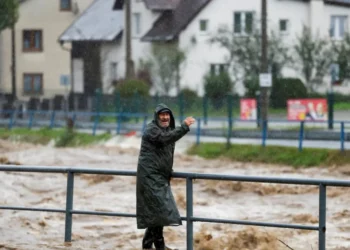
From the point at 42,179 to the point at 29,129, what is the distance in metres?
17.0

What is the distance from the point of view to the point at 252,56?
53.4 meters

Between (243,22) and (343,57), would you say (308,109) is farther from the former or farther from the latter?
→ (243,22)

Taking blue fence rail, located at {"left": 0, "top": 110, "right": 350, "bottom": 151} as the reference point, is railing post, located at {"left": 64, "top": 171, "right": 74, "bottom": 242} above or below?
above

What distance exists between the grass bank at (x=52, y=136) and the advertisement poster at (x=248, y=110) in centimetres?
473

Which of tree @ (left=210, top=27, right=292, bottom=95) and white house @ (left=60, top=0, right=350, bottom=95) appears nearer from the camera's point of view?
tree @ (left=210, top=27, right=292, bottom=95)

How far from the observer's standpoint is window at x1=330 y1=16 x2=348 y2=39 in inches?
2168

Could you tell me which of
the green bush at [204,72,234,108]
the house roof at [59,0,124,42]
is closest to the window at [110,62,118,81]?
the house roof at [59,0,124,42]

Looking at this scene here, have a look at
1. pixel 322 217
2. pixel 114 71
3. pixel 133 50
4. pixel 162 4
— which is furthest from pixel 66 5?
pixel 322 217

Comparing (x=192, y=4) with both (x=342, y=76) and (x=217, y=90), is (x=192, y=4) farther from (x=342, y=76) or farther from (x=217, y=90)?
(x=342, y=76)

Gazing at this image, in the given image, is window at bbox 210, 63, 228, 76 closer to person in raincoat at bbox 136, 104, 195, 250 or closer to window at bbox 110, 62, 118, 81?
window at bbox 110, 62, 118, 81

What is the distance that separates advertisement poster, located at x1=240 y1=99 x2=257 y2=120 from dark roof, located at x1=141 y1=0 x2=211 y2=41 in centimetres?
1786

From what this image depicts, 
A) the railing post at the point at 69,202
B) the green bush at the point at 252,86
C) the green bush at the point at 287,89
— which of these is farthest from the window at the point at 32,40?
the railing post at the point at 69,202

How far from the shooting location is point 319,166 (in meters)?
33.9

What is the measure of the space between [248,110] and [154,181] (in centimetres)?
3033
